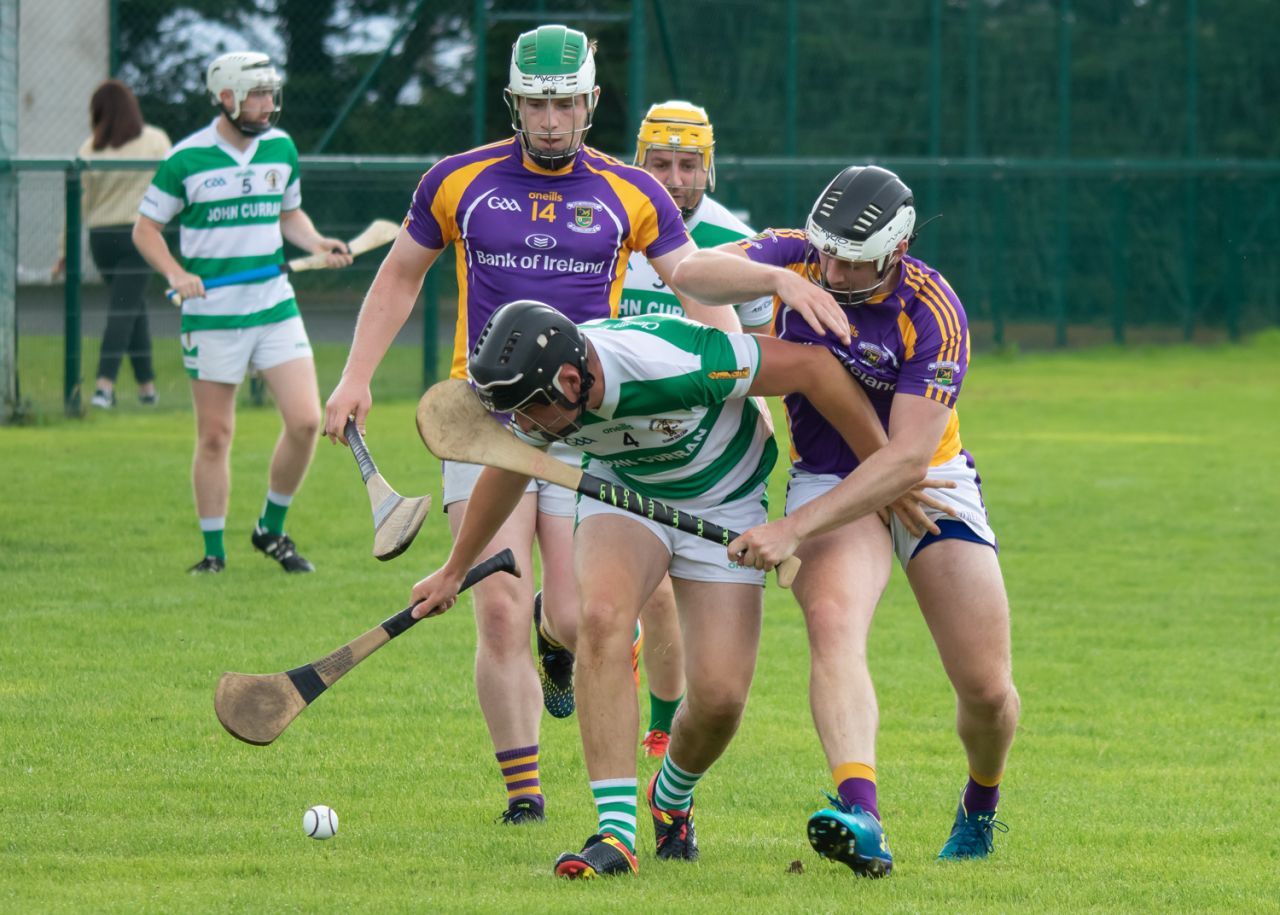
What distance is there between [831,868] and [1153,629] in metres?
4.21

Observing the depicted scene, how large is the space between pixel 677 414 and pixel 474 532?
0.65 m

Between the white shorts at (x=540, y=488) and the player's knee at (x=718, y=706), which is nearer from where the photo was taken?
the player's knee at (x=718, y=706)

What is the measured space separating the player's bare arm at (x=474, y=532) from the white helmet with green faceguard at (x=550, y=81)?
1.14m

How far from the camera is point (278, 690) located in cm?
527

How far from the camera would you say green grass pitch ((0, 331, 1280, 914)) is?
479 cm

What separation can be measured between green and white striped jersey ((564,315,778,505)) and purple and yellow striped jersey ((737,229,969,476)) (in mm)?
135

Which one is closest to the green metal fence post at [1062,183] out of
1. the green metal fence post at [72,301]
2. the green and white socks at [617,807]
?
the green metal fence post at [72,301]

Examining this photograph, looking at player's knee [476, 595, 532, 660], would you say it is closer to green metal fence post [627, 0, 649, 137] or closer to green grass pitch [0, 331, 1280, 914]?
green grass pitch [0, 331, 1280, 914]

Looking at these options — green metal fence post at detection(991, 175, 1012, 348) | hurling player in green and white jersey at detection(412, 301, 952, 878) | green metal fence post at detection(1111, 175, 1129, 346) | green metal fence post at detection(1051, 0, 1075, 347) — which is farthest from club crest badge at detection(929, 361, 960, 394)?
green metal fence post at detection(1111, 175, 1129, 346)

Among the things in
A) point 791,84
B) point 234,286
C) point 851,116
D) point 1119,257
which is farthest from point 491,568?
point 1119,257

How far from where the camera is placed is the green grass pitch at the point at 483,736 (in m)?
4.79

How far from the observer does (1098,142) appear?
22906 mm

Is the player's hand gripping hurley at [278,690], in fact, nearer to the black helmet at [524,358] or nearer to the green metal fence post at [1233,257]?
the black helmet at [524,358]

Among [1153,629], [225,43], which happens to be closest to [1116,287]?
[225,43]
